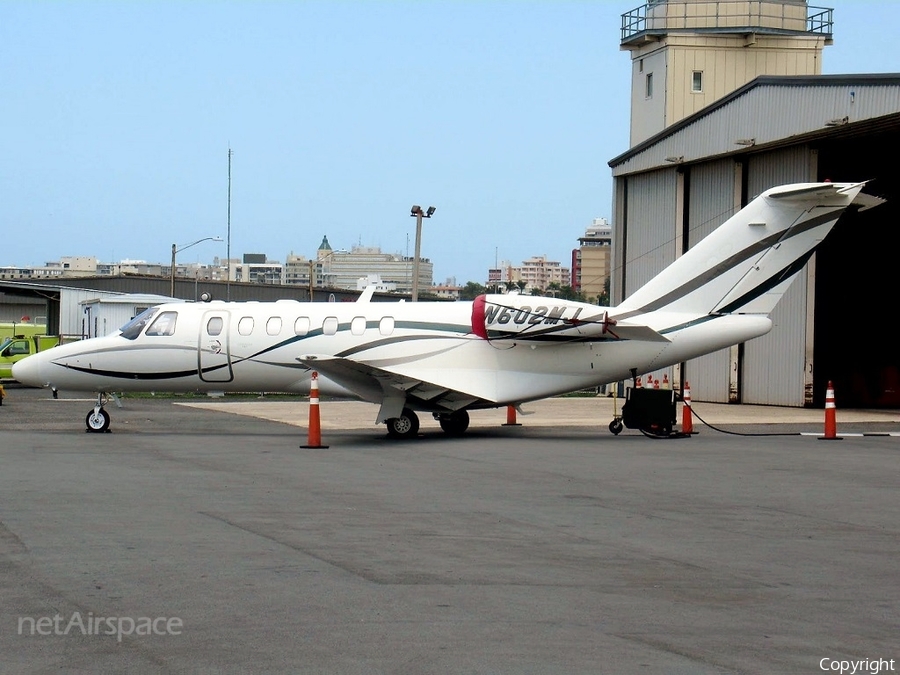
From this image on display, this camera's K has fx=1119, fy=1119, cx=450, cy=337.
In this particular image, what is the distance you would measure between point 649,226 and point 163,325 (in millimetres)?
20419

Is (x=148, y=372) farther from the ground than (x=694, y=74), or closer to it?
closer to it

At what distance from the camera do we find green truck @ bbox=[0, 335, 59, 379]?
47.5 metres

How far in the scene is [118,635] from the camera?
6449mm

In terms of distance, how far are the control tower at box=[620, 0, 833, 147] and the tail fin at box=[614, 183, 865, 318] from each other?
25094 mm

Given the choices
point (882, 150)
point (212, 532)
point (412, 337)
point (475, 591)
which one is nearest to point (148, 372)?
point (412, 337)

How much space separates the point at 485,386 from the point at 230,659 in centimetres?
1516

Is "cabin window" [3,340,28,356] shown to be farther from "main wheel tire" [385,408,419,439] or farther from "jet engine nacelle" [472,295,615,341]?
"jet engine nacelle" [472,295,615,341]

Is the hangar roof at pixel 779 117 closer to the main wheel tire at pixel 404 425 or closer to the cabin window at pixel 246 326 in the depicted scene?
the main wheel tire at pixel 404 425

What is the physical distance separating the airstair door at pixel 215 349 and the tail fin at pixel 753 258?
862cm

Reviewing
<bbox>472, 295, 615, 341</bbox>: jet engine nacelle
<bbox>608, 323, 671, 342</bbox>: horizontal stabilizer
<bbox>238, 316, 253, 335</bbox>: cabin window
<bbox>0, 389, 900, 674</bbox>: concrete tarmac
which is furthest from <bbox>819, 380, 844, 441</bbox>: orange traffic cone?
<bbox>238, 316, 253, 335</bbox>: cabin window

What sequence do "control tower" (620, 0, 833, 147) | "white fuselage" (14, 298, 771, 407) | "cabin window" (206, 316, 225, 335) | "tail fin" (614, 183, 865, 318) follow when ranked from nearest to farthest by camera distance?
"tail fin" (614, 183, 865, 318)
"white fuselage" (14, 298, 771, 407)
"cabin window" (206, 316, 225, 335)
"control tower" (620, 0, 833, 147)

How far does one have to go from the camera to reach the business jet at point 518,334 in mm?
20453

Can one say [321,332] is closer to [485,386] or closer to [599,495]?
[485,386]

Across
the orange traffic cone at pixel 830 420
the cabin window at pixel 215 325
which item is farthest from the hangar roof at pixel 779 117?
the cabin window at pixel 215 325
